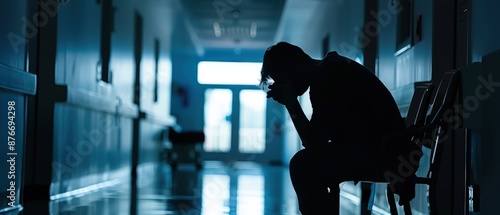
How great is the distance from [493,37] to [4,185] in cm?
297

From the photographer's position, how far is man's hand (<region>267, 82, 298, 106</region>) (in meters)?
2.71

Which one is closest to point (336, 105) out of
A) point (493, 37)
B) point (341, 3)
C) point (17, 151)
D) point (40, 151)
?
point (493, 37)

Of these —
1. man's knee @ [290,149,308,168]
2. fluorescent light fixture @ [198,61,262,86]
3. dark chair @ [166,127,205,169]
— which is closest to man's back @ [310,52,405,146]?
man's knee @ [290,149,308,168]

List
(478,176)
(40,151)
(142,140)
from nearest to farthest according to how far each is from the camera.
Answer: (478,176), (40,151), (142,140)

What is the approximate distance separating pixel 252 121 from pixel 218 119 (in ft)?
3.29

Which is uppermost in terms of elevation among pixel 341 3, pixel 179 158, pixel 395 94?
pixel 341 3

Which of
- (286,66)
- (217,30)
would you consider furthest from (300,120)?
(217,30)

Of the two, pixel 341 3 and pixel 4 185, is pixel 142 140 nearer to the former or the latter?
pixel 341 3

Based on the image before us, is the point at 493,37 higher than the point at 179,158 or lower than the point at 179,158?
higher

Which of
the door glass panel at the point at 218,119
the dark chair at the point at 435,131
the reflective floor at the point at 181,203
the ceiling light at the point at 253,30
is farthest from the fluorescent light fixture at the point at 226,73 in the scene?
the dark chair at the point at 435,131

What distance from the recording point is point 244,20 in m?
12.4

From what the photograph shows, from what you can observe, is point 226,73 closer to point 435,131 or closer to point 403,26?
point 403,26

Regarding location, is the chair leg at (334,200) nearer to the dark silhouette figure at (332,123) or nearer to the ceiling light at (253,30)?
the dark silhouette figure at (332,123)

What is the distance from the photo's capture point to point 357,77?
2678 millimetres
